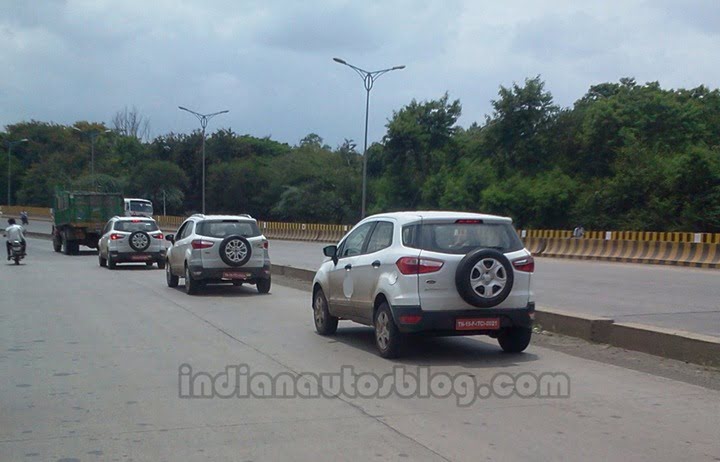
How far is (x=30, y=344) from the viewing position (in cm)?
1166

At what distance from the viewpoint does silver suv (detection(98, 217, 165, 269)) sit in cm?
2716

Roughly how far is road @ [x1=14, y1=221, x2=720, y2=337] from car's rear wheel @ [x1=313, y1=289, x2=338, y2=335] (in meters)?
4.37

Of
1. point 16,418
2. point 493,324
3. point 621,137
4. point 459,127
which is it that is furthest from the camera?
point 459,127

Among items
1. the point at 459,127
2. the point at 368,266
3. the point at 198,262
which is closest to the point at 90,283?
the point at 198,262

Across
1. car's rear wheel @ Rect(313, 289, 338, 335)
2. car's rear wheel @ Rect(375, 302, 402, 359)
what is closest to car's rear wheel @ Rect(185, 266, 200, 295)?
car's rear wheel @ Rect(313, 289, 338, 335)

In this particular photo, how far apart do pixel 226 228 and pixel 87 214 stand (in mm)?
18867

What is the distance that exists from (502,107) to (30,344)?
5160cm

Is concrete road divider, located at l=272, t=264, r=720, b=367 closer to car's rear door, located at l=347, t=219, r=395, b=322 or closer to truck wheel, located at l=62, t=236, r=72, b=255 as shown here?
car's rear door, located at l=347, t=219, r=395, b=322

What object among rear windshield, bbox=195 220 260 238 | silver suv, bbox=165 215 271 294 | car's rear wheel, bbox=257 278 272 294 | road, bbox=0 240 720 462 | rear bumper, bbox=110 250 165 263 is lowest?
road, bbox=0 240 720 462

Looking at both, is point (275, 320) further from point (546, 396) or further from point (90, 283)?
point (90, 283)

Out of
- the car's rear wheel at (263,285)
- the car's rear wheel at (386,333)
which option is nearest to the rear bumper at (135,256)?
the car's rear wheel at (263,285)

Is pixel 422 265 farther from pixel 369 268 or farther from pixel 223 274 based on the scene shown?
pixel 223 274

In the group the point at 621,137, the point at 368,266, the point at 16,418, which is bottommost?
the point at 16,418

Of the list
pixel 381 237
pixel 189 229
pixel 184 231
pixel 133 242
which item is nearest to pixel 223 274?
pixel 189 229
